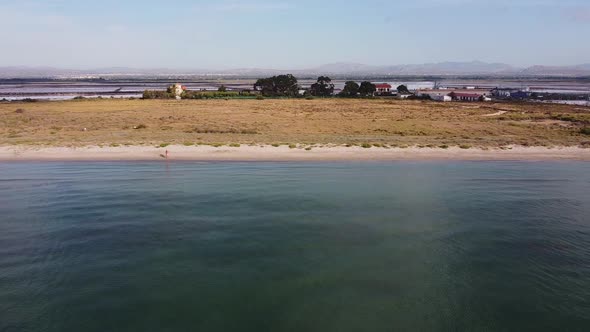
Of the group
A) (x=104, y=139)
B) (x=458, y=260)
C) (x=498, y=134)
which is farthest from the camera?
(x=498, y=134)

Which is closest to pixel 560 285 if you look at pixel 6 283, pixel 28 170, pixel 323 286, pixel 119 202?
pixel 323 286

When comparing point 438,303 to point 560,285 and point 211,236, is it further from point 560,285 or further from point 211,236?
point 211,236

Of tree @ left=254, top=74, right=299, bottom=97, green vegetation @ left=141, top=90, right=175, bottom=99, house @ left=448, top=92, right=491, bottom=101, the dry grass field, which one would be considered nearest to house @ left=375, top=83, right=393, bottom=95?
house @ left=448, top=92, right=491, bottom=101

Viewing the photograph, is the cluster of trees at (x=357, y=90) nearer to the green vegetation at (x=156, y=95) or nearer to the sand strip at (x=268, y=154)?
the green vegetation at (x=156, y=95)

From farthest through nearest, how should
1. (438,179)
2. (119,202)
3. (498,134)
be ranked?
1. (498,134)
2. (438,179)
3. (119,202)

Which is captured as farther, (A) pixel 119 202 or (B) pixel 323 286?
(A) pixel 119 202

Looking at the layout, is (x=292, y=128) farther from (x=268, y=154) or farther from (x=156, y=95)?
(x=156, y=95)
